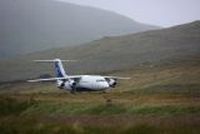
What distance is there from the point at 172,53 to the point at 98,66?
760 inches

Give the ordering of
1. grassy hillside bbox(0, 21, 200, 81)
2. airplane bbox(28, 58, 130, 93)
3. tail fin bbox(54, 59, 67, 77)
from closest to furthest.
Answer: airplane bbox(28, 58, 130, 93), tail fin bbox(54, 59, 67, 77), grassy hillside bbox(0, 21, 200, 81)

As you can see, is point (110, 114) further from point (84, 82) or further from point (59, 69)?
point (59, 69)

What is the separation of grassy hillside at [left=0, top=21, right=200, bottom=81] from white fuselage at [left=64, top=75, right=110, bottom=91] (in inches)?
2249

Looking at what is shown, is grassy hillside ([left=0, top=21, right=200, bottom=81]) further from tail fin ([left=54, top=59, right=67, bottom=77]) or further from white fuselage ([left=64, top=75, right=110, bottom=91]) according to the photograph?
white fuselage ([left=64, top=75, right=110, bottom=91])

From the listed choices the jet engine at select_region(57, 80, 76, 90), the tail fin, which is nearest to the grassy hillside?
the tail fin

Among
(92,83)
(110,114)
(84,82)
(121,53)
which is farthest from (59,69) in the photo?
(121,53)

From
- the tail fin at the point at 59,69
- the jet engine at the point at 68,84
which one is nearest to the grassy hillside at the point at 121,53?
the tail fin at the point at 59,69

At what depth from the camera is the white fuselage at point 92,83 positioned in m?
62.4

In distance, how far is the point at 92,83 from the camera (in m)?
63.1

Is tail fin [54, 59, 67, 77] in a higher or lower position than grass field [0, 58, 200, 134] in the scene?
lower

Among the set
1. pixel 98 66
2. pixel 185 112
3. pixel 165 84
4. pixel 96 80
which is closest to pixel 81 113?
pixel 185 112

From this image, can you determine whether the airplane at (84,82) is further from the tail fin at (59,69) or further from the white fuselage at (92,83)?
the tail fin at (59,69)

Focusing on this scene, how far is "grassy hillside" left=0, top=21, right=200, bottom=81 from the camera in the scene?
5246 inches

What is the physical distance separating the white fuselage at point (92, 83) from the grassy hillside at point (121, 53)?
57.1 m
